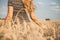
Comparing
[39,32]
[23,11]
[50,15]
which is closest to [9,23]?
[23,11]

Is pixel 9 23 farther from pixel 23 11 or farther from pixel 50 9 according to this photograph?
pixel 50 9

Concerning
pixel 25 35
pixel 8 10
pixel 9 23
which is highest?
pixel 8 10

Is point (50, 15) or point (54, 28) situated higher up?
point (50, 15)

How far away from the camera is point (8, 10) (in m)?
2.78

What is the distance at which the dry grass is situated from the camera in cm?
273

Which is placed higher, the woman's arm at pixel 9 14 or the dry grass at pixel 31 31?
the woman's arm at pixel 9 14

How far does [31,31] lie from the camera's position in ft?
9.14

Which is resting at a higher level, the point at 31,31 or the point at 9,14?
the point at 9,14

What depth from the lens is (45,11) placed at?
286 cm

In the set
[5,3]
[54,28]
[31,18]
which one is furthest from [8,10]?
[54,28]

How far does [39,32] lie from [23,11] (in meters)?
0.41

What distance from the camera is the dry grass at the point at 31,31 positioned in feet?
8.95

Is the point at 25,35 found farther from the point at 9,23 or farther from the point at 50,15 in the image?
the point at 50,15

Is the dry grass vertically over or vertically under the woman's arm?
under
